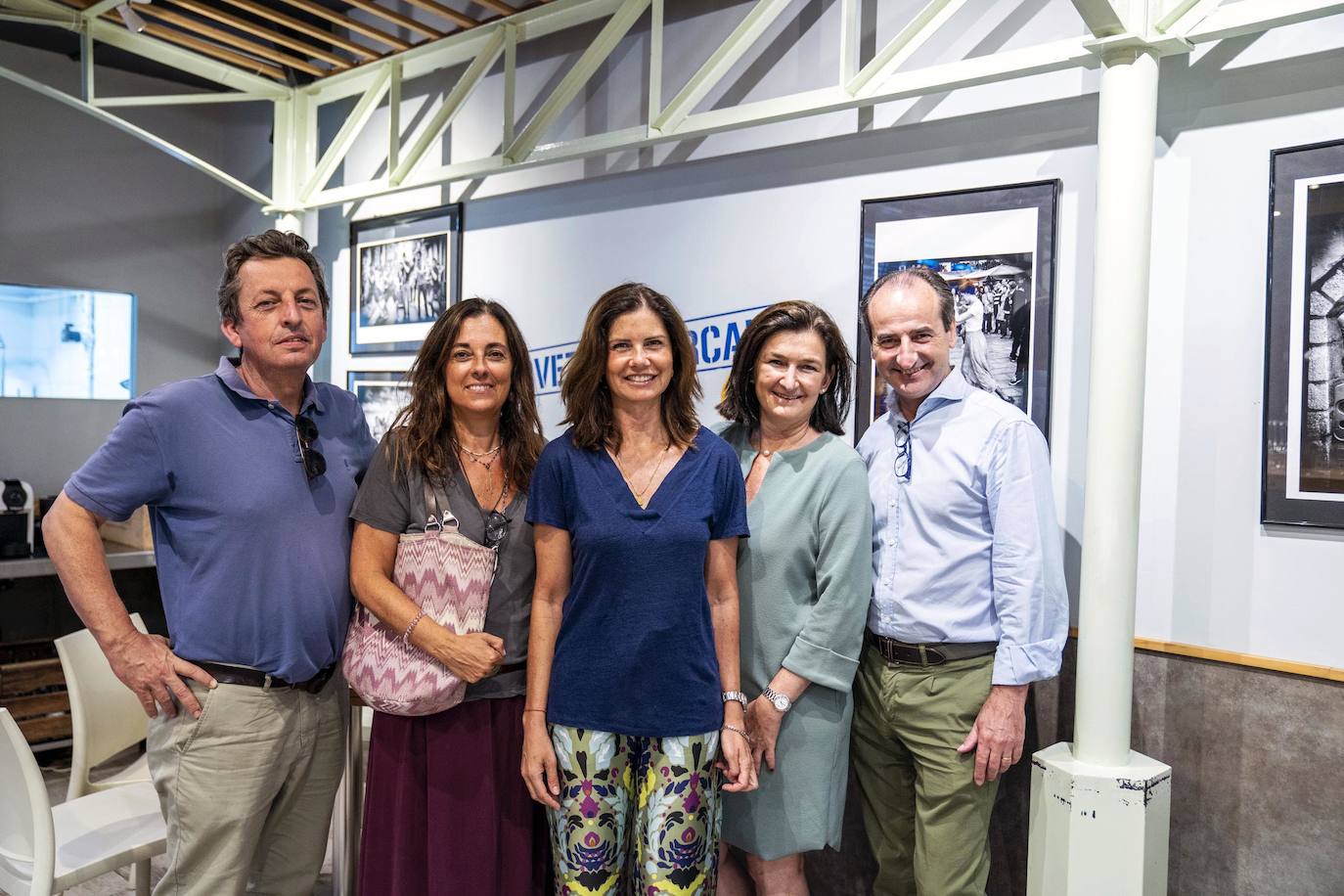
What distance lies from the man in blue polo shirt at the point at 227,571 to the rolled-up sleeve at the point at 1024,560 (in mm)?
1597

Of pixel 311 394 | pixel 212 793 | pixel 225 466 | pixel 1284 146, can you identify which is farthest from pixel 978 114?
pixel 212 793

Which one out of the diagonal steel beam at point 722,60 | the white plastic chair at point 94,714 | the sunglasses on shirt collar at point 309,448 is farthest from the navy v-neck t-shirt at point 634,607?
the diagonal steel beam at point 722,60

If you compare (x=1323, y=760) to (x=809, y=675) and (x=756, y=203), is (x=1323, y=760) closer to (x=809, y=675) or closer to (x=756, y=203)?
(x=809, y=675)

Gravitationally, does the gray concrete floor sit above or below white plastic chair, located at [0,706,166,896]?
below

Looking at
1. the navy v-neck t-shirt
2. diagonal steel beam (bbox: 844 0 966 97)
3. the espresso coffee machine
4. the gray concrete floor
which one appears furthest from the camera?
the espresso coffee machine

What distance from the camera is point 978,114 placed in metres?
3.13

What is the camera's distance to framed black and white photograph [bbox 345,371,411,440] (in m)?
5.13

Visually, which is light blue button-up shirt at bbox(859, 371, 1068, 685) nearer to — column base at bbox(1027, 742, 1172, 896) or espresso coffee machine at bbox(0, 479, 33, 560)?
column base at bbox(1027, 742, 1172, 896)

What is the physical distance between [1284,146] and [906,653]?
5.39 ft

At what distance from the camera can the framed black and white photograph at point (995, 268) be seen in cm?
302

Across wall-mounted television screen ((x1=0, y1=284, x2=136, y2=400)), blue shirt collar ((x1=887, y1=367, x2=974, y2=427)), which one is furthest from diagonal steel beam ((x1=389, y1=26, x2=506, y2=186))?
blue shirt collar ((x1=887, y1=367, x2=974, y2=427))

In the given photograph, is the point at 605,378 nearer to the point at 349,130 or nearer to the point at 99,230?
the point at 349,130

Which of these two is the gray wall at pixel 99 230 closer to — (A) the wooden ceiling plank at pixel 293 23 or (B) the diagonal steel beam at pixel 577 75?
(A) the wooden ceiling plank at pixel 293 23

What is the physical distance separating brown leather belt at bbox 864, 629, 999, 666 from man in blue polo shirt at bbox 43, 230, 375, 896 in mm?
1382
